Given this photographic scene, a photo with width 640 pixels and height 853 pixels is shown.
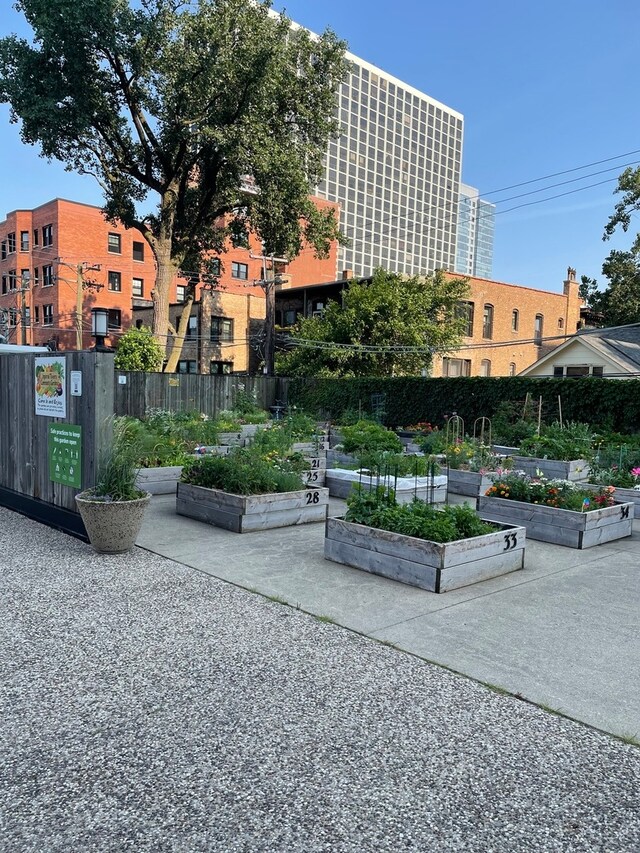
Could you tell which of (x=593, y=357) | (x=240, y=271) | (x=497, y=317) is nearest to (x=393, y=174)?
(x=240, y=271)

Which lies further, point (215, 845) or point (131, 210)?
point (131, 210)

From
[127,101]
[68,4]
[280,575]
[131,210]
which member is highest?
[68,4]

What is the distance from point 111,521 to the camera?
643 centimetres

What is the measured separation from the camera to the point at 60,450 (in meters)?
7.42

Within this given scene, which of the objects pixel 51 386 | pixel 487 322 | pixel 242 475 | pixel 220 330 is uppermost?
pixel 487 322

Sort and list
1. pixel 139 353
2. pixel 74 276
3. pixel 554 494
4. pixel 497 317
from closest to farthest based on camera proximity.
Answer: pixel 554 494, pixel 139 353, pixel 497 317, pixel 74 276

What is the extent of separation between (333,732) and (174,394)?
65.9 feet

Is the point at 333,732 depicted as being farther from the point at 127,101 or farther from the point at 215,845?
the point at 127,101

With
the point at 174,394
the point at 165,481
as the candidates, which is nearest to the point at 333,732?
the point at 165,481

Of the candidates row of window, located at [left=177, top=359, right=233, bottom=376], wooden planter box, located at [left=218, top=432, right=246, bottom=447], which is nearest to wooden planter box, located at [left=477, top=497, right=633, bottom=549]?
wooden planter box, located at [left=218, top=432, right=246, bottom=447]

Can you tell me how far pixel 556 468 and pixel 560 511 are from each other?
4.70 m

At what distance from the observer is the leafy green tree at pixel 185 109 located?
21438 mm

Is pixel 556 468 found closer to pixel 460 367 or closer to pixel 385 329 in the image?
pixel 385 329

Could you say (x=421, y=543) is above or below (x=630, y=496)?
above
